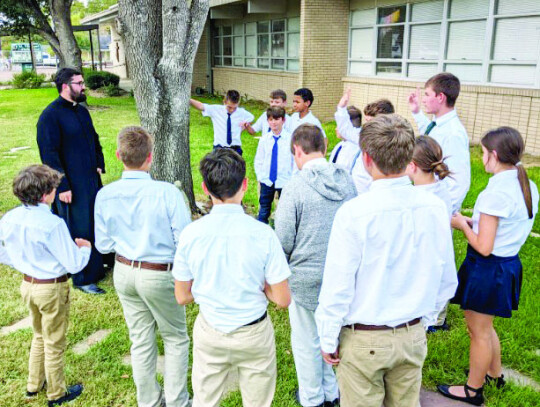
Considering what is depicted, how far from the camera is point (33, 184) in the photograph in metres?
2.78

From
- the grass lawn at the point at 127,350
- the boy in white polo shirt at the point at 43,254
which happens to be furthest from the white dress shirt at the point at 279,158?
the boy in white polo shirt at the point at 43,254

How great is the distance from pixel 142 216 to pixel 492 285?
2.09 meters

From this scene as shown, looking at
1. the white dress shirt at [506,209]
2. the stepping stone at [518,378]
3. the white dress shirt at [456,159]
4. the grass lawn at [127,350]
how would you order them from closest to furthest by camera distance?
the white dress shirt at [506,209] < the grass lawn at [127,350] < the stepping stone at [518,378] < the white dress shirt at [456,159]

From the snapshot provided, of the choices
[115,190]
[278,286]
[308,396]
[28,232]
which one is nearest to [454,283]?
[278,286]

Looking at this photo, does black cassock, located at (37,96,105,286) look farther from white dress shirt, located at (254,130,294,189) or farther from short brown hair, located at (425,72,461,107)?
short brown hair, located at (425,72,461,107)

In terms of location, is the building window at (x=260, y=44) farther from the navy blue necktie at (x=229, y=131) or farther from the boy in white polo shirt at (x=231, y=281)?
the boy in white polo shirt at (x=231, y=281)

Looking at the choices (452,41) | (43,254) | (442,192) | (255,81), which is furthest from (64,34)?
(442,192)

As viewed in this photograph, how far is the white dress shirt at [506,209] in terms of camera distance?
8.54ft

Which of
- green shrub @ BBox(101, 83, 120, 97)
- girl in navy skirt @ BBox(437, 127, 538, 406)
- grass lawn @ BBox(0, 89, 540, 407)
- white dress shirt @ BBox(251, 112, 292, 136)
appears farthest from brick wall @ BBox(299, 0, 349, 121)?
green shrub @ BBox(101, 83, 120, 97)

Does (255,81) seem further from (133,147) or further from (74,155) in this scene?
(133,147)

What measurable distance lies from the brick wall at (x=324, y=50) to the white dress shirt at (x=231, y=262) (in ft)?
41.7

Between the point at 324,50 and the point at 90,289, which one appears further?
the point at 324,50

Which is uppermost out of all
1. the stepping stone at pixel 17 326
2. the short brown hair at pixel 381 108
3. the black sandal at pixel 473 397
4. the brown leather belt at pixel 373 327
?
the short brown hair at pixel 381 108

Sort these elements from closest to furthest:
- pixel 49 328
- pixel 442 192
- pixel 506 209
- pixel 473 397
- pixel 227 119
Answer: pixel 506 209
pixel 49 328
pixel 473 397
pixel 442 192
pixel 227 119
